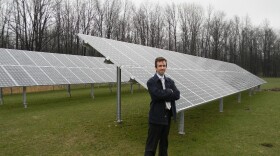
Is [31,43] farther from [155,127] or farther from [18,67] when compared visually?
[155,127]

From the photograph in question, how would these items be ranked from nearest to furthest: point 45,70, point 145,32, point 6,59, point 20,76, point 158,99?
point 158,99, point 20,76, point 6,59, point 45,70, point 145,32

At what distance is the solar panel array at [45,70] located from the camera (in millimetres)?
14531

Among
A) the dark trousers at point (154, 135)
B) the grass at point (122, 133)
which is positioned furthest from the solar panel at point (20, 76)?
the dark trousers at point (154, 135)

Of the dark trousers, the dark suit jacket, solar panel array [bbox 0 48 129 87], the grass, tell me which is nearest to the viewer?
the dark suit jacket

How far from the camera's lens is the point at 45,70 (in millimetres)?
16938

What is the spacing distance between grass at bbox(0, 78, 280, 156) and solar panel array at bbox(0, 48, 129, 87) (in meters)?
2.17

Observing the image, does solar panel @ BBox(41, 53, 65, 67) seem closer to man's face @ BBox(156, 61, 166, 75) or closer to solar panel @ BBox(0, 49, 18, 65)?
solar panel @ BBox(0, 49, 18, 65)

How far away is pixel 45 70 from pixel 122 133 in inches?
392

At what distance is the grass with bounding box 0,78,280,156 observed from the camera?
23.2ft

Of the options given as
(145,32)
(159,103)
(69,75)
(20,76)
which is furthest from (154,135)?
(145,32)

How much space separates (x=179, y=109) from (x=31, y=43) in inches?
1562

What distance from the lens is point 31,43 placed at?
4241 centimetres

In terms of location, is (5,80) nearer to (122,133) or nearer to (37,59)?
(37,59)

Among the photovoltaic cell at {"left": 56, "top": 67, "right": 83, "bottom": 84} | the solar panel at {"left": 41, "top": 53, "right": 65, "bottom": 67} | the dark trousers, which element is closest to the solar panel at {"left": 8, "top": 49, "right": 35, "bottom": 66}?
the solar panel at {"left": 41, "top": 53, "right": 65, "bottom": 67}
